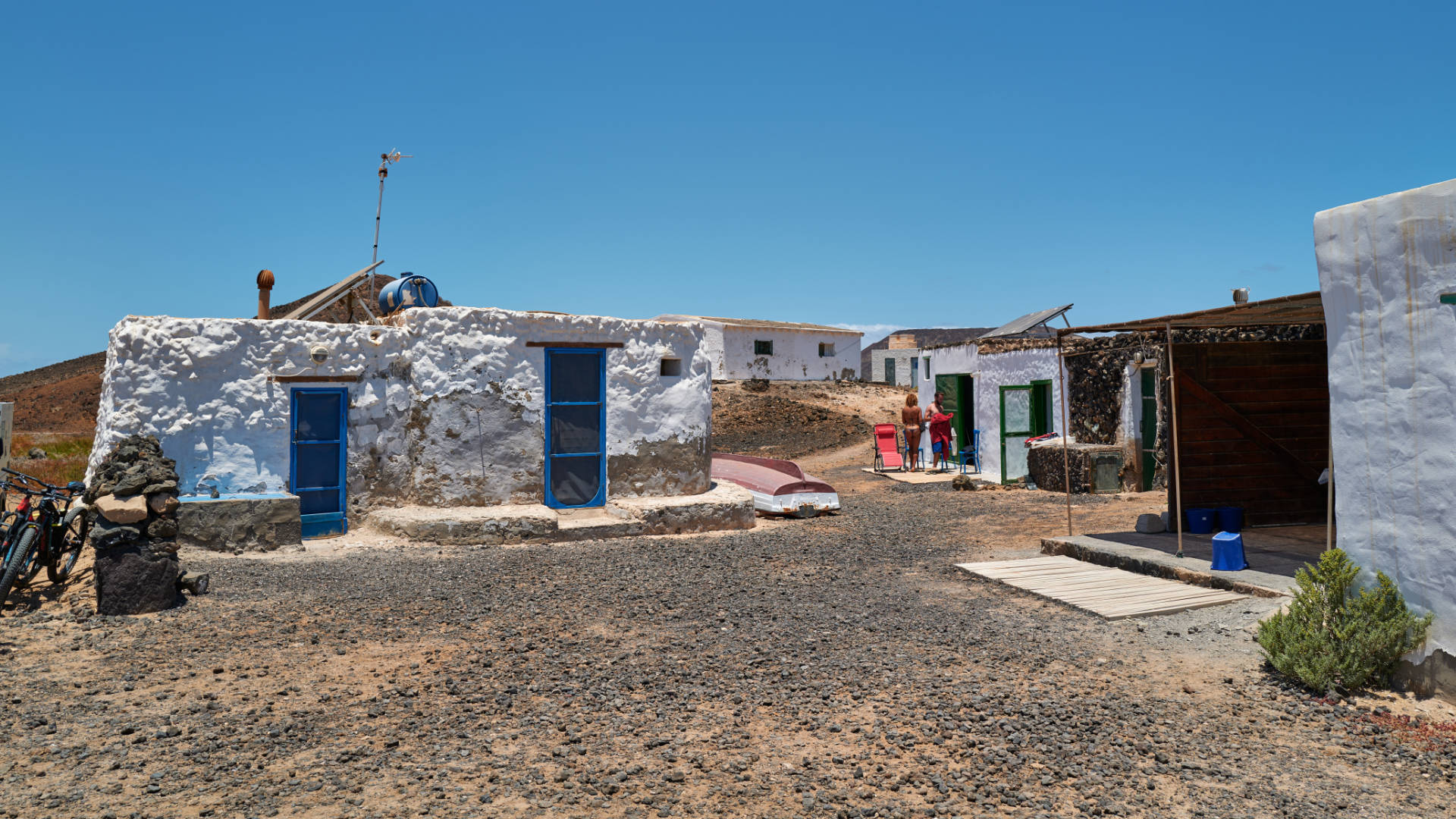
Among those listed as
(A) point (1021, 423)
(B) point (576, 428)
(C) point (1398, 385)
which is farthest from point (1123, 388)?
(C) point (1398, 385)

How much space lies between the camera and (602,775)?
3.67 metres

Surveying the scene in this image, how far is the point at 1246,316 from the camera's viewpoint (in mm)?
6641

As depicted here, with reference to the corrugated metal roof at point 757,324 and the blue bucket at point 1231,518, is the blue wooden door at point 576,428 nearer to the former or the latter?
the blue bucket at point 1231,518

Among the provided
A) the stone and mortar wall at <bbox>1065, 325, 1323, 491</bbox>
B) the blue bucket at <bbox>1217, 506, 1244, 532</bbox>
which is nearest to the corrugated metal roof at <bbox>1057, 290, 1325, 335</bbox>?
the blue bucket at <bbox>1217, 506, 1244, 532</bbox>

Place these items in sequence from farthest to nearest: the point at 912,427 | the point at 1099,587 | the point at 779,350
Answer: the point at 779,350, the point at 912,427, the point at 1099,587

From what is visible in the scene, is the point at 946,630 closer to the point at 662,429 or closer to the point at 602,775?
the point at 602,775

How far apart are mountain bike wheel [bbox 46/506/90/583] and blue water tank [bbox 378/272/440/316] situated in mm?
4197

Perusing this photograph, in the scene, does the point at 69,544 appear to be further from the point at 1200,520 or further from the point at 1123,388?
the point at 1123,388

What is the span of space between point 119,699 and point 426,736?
5.88 ft

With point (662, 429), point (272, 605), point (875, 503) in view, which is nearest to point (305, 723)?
point (272, 605)

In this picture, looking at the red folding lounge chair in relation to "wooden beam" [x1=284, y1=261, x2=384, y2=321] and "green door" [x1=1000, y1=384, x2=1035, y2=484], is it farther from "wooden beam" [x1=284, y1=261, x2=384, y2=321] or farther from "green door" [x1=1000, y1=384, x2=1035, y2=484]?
"wooden beam" [x1=284, y1=261, x2=384, y2=321]

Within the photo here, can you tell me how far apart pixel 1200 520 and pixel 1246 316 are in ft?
9.31

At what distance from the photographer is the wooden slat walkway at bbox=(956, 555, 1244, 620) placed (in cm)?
630

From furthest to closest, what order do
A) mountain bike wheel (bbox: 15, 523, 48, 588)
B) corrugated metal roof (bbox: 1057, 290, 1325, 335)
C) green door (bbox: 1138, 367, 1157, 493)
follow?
green door (bbox: 1138, 367, 1157, 493), mountain bike wheel (bbox: 15, 523, 48, 588), corrugated metal roof (bbox: 1057, 290, 1325, 335)
